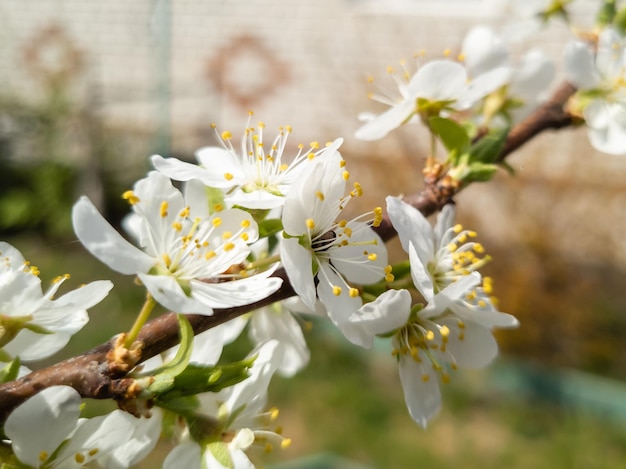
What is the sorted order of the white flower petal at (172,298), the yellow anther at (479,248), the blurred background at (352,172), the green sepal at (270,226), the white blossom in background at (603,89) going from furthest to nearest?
the blurred background at (352,172) → the white blossom in background at (603,89) → the yellow anther at (479,248) → the green sepal at (270,226) → the white flower petal at (172,298)

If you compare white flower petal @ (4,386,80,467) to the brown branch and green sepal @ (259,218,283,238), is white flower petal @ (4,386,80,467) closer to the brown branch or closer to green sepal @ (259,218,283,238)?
the brown branch

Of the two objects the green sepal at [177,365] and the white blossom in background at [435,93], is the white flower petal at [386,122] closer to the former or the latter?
the white blossom in background at [435,93]

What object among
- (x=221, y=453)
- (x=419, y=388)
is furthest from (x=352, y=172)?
(x=221, y=453)

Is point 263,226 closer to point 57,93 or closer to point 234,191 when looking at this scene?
point 234,191

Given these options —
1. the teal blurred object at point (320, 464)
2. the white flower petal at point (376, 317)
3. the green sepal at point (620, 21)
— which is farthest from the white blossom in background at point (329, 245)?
the teal blurred object at point (320, 464)

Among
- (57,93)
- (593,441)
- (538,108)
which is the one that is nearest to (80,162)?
(57,93)

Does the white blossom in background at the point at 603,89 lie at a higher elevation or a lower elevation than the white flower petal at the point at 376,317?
higher

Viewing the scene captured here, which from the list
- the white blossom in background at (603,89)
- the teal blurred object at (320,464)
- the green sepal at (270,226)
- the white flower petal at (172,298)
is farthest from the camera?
the teal blurred object at (320,464)
